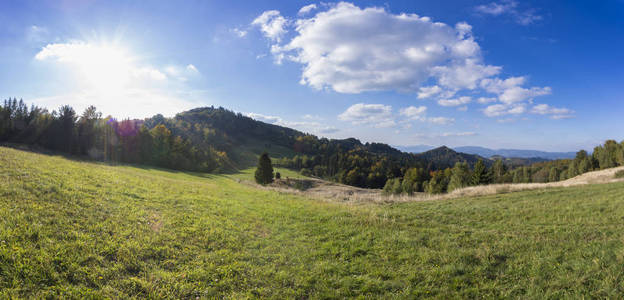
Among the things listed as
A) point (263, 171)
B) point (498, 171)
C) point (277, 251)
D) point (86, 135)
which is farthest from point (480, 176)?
point (86, 135)

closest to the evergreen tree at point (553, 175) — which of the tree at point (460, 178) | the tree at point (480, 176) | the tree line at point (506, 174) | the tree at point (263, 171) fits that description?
the tree line at point (506, 174)

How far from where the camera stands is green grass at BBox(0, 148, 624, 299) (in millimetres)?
5355

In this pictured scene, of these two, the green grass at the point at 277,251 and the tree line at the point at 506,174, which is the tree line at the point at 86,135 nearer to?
the green grass at the point at 277,251

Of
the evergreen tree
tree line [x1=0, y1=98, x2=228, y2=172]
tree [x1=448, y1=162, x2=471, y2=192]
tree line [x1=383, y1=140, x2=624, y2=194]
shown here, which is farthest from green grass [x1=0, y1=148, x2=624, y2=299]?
the evergreen tree

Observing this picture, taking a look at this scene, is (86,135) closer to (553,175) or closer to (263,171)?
(263,171)

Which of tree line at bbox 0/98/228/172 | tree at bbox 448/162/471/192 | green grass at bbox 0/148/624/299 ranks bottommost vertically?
tree at bbox 448/162/471/192

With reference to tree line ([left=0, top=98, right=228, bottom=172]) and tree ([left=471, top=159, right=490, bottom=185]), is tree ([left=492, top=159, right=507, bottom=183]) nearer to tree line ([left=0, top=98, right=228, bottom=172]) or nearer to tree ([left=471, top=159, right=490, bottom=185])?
tree ([left=471, top=159, right=490, bottom=185])

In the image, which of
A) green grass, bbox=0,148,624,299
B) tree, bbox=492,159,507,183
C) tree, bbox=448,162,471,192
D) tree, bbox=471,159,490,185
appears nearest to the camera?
green grass, bbox=0,148,624,299

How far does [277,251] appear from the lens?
827 centimetres

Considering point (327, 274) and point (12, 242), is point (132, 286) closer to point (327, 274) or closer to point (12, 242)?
point (12, 242)

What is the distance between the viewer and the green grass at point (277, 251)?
5.36 metres

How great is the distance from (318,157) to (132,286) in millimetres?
153911

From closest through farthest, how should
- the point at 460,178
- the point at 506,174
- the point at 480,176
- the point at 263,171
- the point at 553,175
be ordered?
the point at 263,171, the point at 480,176, the point at 460,178, the point at 506,174, the point at 553,175

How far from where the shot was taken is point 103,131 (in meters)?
52.2
